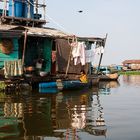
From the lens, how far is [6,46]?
18.8 metres

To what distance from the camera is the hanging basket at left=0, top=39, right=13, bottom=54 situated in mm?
18639

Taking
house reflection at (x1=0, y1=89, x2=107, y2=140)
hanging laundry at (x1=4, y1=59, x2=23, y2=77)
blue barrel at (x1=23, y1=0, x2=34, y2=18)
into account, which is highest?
blue barrel at (x1=23, y1=0, x2=34, y2=18)

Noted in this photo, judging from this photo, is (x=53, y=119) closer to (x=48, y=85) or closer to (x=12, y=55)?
(x=48, y=85)

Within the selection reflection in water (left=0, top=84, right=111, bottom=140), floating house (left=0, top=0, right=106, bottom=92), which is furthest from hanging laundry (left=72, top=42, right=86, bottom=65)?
reflection in water (left=0, top=84, right=111, bottom=140)

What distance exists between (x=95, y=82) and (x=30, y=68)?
5.23m

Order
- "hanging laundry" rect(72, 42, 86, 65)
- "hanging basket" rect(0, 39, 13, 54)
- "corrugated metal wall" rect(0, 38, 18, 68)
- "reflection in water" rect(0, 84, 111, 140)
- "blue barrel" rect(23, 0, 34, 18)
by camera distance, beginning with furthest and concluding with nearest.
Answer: "blue barrel" rect(23, 0, 34, 18) → "hanging laundry" rect(72, 42, 86, 65) → "corrugated metal wall" rect(0, 38, 18, 68) → "hanging basket" rect(0, 39, 13, 54) → "reflection in water" rect(0, 84, 111, 140)

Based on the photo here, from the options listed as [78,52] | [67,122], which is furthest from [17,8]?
[67,122]

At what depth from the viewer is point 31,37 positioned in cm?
2006

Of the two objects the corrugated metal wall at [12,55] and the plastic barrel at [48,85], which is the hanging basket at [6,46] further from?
the plastic barrel at [48,85]

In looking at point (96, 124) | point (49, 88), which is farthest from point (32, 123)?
point (49, 88)

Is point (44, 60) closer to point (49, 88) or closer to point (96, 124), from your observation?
point (49, 88)

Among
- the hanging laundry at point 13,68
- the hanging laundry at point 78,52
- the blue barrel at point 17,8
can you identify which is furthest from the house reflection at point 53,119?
the blue barrel at point 17,8

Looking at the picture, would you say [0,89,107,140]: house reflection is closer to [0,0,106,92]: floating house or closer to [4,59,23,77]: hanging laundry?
[4,59,23,77]: hanging laundry

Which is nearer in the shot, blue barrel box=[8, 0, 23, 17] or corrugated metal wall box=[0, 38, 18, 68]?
corrugated metal wall box=[0, 38, 18, 68]
